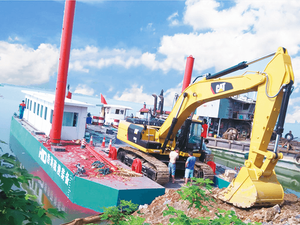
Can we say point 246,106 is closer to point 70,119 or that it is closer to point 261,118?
point 70,119

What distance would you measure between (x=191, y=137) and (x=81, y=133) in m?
6.51

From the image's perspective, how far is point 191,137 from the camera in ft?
32.6

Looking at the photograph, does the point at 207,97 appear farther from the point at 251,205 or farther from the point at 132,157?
the point at 132,157

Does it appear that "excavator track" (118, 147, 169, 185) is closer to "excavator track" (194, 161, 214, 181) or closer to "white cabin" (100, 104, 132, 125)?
"excavator track" (194, 161, 214, 181)

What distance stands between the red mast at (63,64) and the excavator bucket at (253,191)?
839cm

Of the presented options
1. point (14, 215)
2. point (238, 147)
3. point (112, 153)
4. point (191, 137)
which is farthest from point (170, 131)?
point (238, 147)

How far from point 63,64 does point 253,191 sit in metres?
A: 9.64

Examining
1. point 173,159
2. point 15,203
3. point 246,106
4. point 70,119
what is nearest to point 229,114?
point 246,106

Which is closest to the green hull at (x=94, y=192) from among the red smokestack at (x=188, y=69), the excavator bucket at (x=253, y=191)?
the excavator bucket at (x=253, y=191)

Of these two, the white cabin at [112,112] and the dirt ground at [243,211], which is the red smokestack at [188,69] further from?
the dirt ground at [243,211]

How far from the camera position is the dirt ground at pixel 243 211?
5.34 meters

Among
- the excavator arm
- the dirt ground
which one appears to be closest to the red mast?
the dirt ground

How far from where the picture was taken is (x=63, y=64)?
11406 millimetres

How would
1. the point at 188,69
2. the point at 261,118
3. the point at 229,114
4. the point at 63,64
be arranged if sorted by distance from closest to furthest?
the point at 261,118 < the point at 63,64 < the point at 188,69 < the point at 229,114
